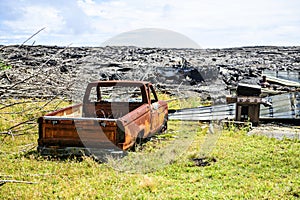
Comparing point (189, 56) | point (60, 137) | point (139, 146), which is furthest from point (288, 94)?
point (189, 56)

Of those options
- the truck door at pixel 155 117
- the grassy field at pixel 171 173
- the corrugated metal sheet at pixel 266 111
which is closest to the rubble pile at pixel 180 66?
the corrugated metal sheet at pixel 266 111

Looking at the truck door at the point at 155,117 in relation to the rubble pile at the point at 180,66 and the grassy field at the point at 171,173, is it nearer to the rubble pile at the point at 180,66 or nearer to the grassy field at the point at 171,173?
the grassy field at the point at 171,173

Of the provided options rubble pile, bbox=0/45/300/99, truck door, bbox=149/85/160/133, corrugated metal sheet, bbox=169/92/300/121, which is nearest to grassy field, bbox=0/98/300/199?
truck door, bbox=149/85/160/133

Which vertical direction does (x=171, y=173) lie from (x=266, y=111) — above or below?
below

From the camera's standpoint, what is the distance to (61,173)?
7.24 meters

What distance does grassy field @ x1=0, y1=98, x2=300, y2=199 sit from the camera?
6.14 metres

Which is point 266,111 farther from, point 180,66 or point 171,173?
point 180,66

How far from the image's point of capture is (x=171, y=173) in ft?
24.0

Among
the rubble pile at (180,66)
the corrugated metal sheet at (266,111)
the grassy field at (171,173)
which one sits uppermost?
the rubble pile at (180,66)

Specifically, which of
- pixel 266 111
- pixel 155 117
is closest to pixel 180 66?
pixel 266 111

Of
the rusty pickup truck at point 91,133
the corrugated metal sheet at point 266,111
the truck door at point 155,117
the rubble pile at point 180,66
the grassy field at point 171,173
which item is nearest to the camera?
the grassy field at point 171,173

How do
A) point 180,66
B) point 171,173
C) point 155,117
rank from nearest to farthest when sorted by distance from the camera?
point 171,173, point 155,117, point 180,66

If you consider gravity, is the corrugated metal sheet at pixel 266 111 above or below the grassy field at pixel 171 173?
above

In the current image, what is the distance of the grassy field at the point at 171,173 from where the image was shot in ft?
20.1
